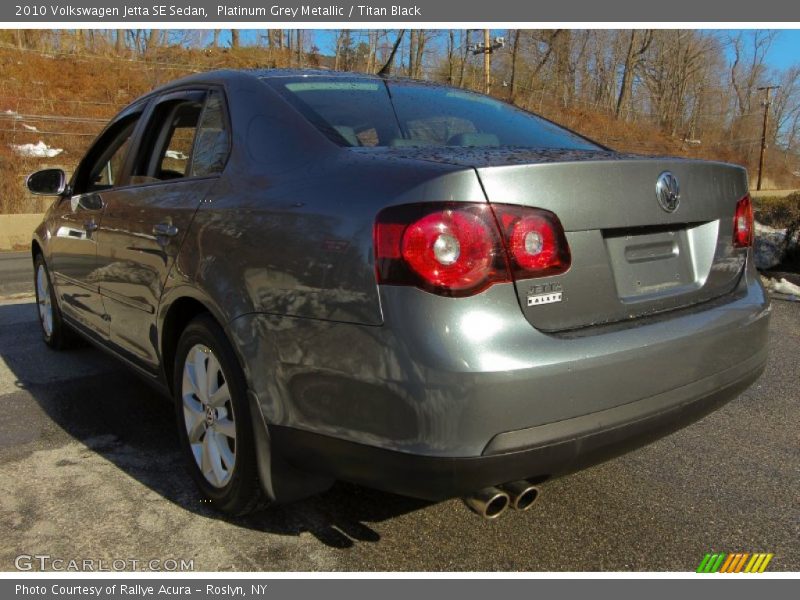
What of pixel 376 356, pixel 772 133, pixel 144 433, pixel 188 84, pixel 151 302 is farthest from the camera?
pixel 772 133

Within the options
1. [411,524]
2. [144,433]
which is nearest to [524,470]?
[411,524]

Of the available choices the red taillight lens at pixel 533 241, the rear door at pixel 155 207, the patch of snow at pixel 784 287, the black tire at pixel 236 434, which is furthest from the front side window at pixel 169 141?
the patch of snow at pixel 784 287

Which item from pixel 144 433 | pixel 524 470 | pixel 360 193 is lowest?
pixel 144 433

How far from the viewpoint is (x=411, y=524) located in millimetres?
2576

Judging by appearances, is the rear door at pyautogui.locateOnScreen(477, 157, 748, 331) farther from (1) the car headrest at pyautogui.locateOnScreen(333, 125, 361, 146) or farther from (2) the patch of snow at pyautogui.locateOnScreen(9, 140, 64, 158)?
(2) the patch of snow at pyautogui.locateOnScreen(9, 140, 64, 158)

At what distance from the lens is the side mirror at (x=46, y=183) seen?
15.2 feet

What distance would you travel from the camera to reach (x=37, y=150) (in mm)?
25812

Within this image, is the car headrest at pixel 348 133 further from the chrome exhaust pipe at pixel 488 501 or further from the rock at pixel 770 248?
the rock at pixel 770 248

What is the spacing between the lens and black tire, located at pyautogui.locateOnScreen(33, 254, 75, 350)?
4.82m

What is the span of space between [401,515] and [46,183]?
11.8ft

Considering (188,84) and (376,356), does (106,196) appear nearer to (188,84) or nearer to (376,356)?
(188,84)

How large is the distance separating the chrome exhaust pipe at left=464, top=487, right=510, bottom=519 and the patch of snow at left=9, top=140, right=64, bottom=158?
27.8 m

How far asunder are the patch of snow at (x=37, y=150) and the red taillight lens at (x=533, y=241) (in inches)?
1093

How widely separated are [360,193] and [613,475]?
1.84m
